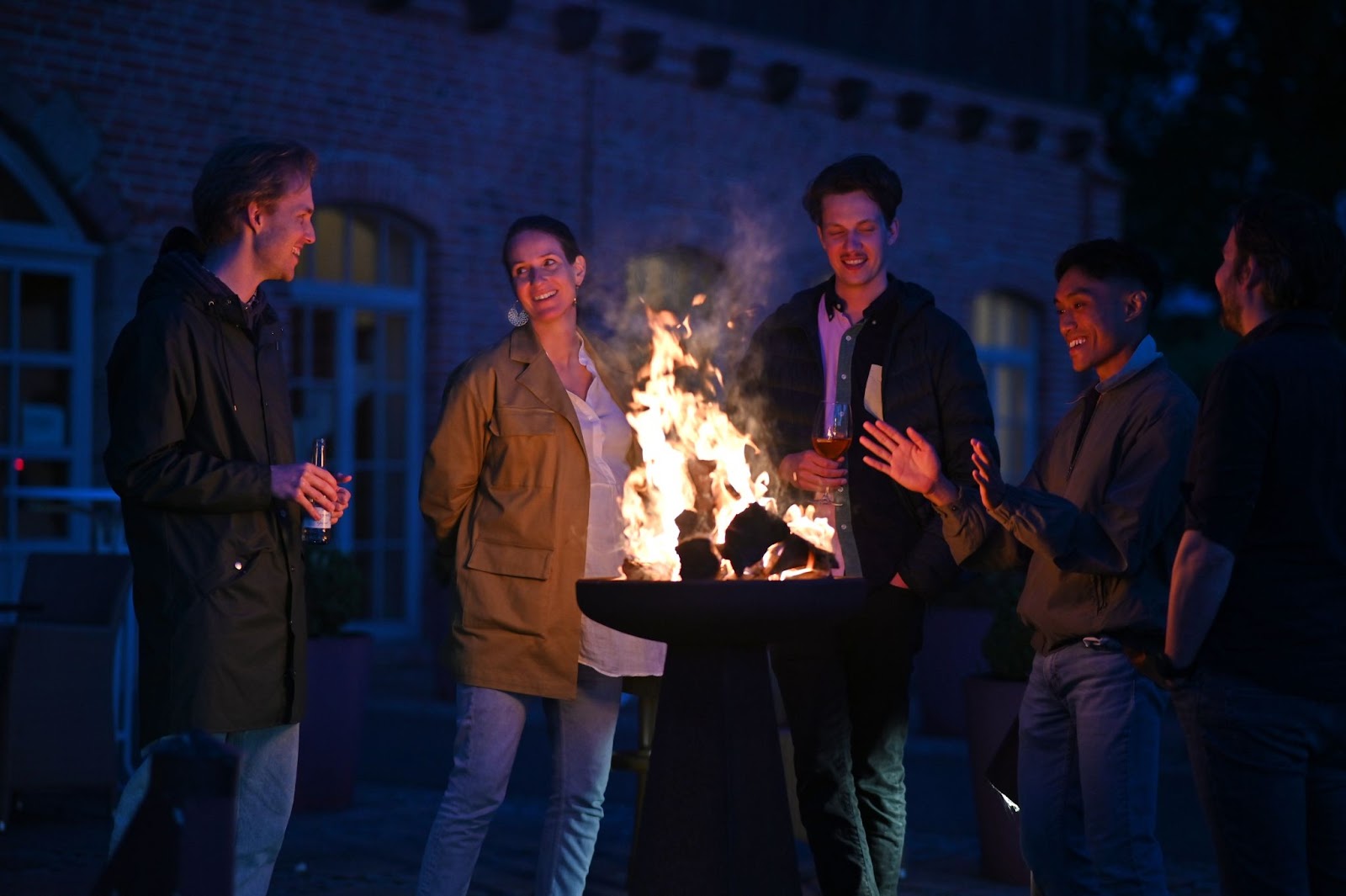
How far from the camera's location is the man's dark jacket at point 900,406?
195 inches

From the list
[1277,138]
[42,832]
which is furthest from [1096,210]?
[42,832]

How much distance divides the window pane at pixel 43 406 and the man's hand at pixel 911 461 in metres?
7.16

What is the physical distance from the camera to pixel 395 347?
1237cm

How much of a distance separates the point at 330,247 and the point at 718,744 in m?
8.03

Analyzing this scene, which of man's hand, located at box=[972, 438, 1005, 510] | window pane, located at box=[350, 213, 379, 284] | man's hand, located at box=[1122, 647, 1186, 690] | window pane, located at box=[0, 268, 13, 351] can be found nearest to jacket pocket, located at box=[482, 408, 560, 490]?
man's hand, located at box=[972, 438, 1005, 510]

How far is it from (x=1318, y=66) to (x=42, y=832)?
74.2 feet

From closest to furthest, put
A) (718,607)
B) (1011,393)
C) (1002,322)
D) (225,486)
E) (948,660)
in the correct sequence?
(225,486)
(718,607)
(948,660)
(1002,322)
(1011,393)

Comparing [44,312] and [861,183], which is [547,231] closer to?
[861,183]

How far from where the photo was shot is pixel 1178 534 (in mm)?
4277

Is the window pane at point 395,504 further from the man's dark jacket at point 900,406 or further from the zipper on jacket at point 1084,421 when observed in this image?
the zipper on jacket at point 1084,421

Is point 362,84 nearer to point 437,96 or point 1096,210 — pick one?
point 437,96

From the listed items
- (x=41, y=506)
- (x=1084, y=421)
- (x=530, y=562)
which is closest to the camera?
(x=1084, y=421)

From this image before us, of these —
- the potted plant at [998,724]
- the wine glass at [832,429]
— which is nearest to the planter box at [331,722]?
the potted plant at [998,724]

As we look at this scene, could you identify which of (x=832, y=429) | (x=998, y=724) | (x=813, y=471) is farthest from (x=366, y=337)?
(x=832, y=429)
